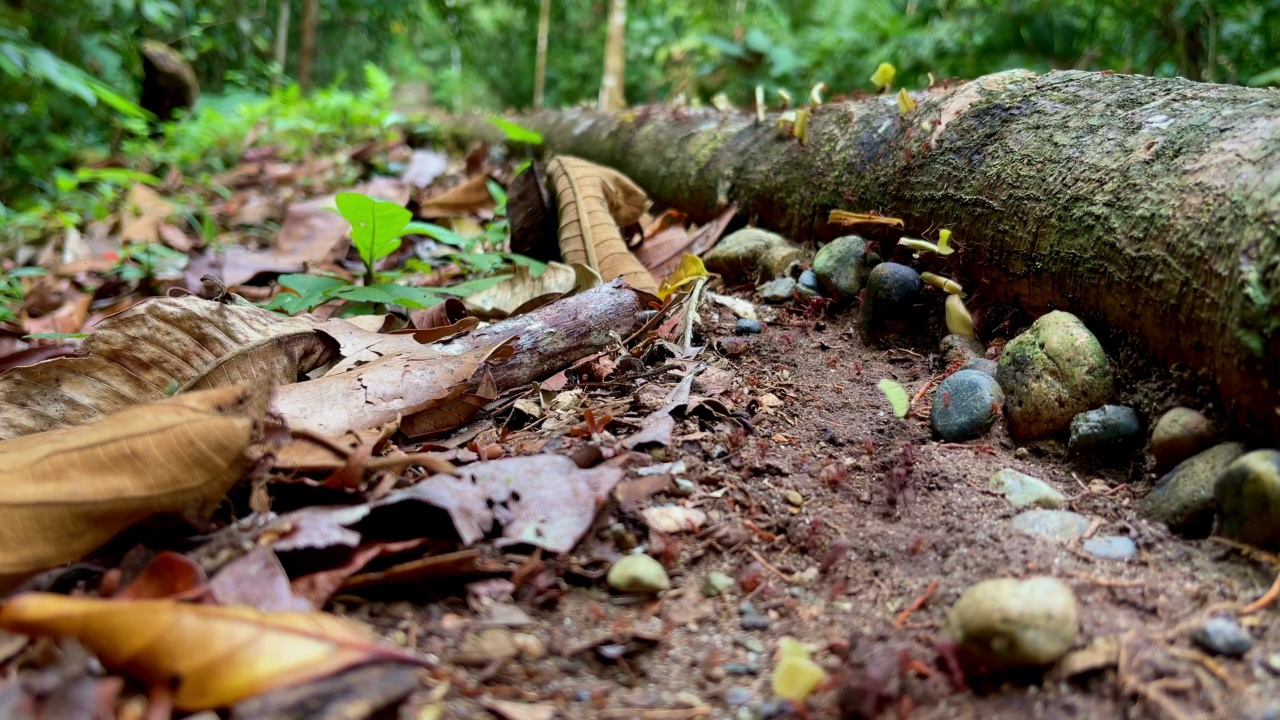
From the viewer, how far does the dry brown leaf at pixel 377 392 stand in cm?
151

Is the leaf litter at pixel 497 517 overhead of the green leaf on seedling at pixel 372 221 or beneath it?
beneath

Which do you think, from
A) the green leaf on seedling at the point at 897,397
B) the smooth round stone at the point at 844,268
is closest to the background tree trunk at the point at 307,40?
the smooth round stone at the point at 844,268

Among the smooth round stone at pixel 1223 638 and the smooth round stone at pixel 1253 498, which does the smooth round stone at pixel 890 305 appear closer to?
the smooth round stone at pixel 1253 498

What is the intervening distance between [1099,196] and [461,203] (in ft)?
8.98

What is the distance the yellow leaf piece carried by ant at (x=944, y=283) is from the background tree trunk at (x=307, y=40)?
28.6 feet

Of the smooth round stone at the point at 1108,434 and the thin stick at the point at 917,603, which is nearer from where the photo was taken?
the thin stick at the point at 917,603

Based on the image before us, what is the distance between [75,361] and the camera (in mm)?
1568

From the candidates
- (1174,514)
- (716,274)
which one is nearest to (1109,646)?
(1174,514)

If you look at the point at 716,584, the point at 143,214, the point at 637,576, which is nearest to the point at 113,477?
the point at 637,576

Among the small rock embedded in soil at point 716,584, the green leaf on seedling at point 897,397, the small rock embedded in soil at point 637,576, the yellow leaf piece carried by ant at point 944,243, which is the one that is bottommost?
the small rock embedded in soil at point 716,584

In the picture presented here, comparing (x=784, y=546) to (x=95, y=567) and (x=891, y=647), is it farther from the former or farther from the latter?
(x=95, y=567)

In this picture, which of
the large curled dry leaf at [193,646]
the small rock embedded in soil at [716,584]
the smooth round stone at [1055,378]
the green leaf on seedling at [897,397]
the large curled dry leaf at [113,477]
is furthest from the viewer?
the green leaf on seedling at [897,397]

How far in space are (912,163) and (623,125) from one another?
7.16 ft

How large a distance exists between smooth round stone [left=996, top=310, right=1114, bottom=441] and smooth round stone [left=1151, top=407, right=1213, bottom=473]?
6.3 inches
